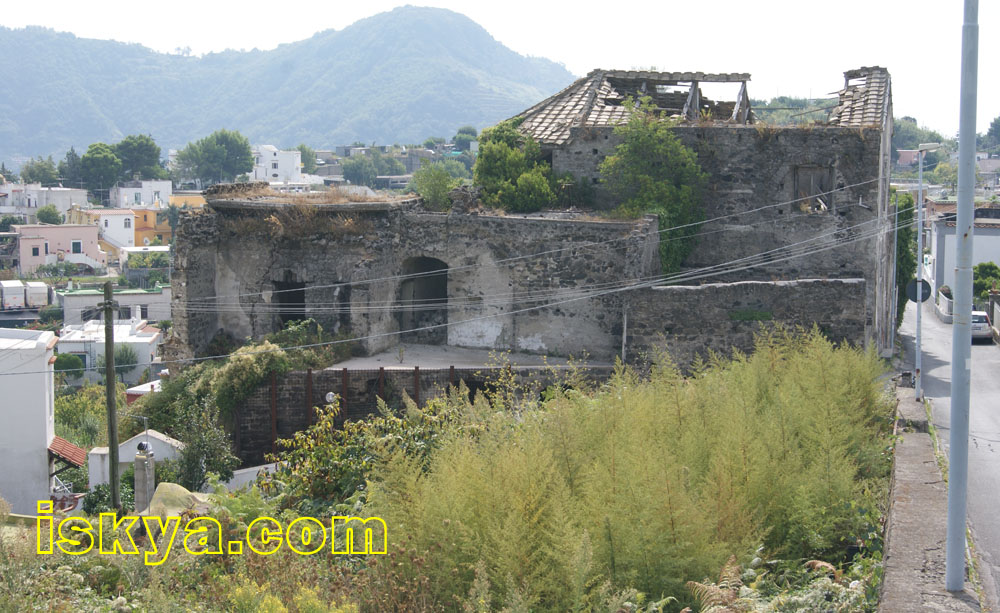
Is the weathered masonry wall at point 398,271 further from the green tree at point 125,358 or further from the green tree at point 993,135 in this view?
the green tree at point 993,135

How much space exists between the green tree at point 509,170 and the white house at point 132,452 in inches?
326

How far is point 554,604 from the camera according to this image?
21.0 ft

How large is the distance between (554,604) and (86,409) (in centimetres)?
4289

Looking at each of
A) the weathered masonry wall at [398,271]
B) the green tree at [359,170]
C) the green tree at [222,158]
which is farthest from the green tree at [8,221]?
the weathered masonry wall at [398,271]

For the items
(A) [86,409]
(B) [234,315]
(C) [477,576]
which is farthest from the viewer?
(A) [86,409]

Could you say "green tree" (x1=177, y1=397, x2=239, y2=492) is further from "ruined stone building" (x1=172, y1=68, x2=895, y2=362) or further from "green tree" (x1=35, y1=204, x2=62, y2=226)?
"green tree" (x1=35, y1=204, x2=62, y2=226)

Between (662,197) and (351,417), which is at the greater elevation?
(662,197)

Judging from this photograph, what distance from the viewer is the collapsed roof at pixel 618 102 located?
79.6ft

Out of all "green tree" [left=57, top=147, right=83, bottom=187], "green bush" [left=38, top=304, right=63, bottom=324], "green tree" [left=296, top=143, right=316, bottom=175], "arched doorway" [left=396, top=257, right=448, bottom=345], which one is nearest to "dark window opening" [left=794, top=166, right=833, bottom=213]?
"arched doorway" [left=396, top=257, right=448, bottom=345]

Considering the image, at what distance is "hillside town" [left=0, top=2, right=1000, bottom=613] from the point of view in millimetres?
6752

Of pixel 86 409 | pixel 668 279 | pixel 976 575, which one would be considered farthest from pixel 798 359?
pixel 86 409

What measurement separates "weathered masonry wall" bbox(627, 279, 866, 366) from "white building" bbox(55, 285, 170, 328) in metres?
46.0

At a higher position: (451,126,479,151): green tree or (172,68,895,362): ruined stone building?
(451,126,479,151): green tree

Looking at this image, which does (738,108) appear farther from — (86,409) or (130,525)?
(86,409)
